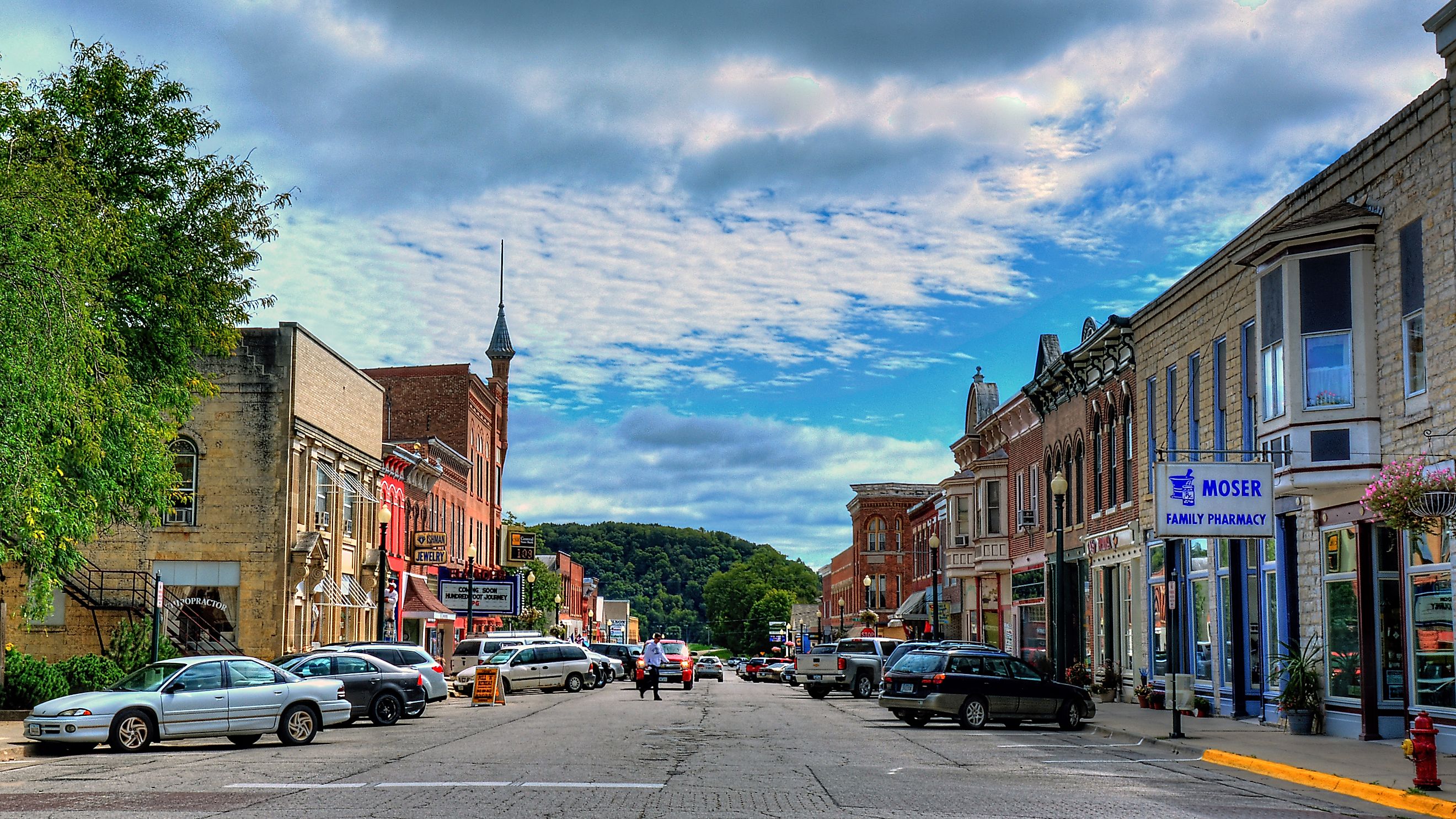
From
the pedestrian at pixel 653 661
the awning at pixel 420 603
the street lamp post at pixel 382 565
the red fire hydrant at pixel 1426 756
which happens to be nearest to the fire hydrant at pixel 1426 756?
the red fire hydrant at pixel 1426 756

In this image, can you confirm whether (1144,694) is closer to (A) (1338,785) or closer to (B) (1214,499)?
(B) (1214,499)

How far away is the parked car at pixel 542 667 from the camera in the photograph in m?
44.6

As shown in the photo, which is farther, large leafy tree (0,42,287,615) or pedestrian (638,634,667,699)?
pedestrian (638,634,667,699)

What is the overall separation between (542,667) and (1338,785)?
32.8 m

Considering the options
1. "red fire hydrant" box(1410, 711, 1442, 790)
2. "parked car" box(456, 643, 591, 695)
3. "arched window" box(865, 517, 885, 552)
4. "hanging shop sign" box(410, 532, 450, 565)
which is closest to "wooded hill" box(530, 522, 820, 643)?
"arched window" box(865, 517, 885, 552)

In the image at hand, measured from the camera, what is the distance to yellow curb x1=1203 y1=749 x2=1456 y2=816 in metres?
13.6

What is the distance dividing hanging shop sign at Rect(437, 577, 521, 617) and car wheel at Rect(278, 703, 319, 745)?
34.8 metres

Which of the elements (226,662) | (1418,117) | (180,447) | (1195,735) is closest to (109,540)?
(180,447)

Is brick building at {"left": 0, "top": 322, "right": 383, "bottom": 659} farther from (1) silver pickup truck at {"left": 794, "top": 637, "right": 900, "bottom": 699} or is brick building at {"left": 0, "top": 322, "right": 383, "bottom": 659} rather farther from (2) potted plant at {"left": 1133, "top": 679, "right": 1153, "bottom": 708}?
(2) potted plant at {"left": 1133, "top": 679, "right": 1153, "bottom": 708}

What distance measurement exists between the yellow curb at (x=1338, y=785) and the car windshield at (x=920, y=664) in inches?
251

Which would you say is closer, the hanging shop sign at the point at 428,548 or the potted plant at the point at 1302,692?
the potted plant at the point at 1302,692

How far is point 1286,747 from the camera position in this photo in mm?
20125

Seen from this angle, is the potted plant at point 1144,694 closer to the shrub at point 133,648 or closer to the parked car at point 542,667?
the parked car at point 542,667

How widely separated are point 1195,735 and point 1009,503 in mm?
26221
